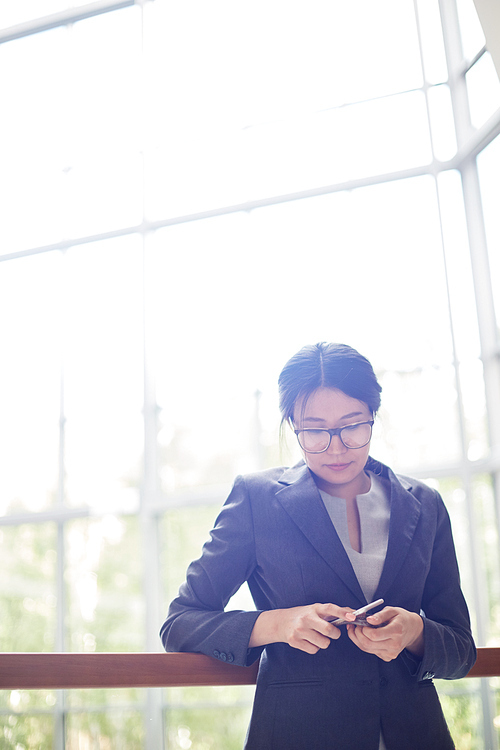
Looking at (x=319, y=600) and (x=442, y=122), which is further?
(x=442, y=122)

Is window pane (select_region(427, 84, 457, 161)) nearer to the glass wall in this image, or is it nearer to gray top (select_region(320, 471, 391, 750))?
the glass wall

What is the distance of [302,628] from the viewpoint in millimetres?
1411

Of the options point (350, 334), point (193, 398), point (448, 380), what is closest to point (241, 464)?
point (193, 398)

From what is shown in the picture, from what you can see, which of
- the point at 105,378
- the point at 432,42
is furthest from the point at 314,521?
the point at 432,42

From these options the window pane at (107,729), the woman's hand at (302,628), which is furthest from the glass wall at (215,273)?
the woman's hand at (302,628)

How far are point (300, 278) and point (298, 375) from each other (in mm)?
3253

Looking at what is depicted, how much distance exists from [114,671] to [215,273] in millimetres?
3821

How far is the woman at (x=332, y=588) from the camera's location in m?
1.47

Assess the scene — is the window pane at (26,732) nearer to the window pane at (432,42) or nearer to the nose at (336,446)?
the nose at (336,446)

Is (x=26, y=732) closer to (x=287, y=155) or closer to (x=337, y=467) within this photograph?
(x=337, y=467)

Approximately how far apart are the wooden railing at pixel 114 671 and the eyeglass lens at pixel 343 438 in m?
0.52

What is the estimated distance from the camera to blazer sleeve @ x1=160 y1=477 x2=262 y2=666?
1.50 meters

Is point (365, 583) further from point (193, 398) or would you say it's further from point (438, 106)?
point (438, 106)

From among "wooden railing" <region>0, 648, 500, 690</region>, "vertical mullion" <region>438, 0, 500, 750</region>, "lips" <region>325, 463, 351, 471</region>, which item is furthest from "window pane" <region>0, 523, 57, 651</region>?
"lips" <region>325, 463, 351, 471</region>
